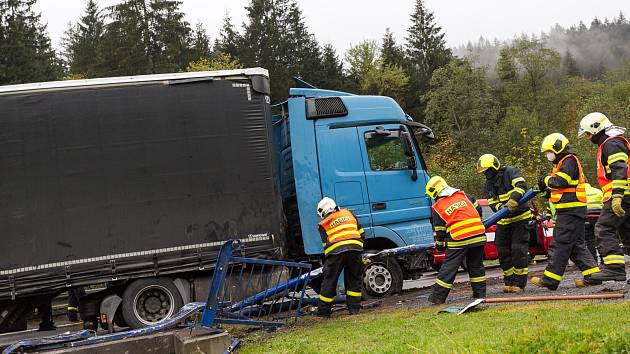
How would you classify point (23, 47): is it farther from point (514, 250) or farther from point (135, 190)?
point (514, 250)

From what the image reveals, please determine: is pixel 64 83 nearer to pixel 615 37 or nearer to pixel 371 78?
pixel 371 78

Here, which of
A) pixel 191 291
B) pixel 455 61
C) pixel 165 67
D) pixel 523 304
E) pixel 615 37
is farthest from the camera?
pixel 615 37

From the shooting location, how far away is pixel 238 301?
8.13m

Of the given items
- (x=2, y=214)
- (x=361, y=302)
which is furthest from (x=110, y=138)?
(x=361, y=302)

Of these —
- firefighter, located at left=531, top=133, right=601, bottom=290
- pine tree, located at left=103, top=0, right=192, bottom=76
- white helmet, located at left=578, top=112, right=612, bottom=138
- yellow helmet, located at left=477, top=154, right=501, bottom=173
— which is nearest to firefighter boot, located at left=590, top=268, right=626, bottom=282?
firefighter, located at left=531, top=133, right=601, bottom=290

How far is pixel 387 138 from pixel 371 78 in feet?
151

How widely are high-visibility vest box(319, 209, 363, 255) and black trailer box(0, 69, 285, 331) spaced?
0.71 m

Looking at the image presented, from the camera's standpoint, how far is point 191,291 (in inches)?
323

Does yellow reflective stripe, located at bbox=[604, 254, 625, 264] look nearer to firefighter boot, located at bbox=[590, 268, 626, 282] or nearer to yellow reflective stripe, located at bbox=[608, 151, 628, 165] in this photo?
A: firefighter boot, located at bbox=[590, 268, 626, 282]

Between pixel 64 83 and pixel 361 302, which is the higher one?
pixel 64 83

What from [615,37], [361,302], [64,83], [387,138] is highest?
[615,37]

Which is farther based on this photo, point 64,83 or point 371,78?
point 371,78

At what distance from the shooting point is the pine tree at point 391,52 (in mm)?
56594

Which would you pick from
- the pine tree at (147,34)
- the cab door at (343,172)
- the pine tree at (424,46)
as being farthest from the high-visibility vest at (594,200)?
the pine tree at (424,46)
